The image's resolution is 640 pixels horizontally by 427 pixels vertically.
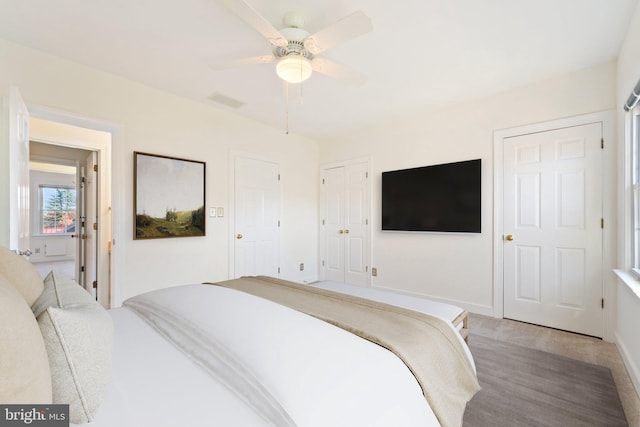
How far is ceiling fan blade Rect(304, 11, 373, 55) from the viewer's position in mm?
1568

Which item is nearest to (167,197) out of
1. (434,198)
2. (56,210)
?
(434,198)

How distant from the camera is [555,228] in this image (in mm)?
2838

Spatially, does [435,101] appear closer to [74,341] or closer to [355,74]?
[355,74]

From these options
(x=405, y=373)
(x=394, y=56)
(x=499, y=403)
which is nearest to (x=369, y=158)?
(x=394, y=56)

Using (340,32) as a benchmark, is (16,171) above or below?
below

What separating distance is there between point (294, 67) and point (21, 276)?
1.92 metres

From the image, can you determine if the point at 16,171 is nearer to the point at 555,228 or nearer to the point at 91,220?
the point at 91,220

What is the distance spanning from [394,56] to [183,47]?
1.80m

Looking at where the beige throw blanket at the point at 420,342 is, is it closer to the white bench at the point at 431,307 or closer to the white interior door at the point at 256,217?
the white bench at the point at 431,307

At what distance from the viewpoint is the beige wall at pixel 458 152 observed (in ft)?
9.09

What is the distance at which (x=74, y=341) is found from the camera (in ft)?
2.37

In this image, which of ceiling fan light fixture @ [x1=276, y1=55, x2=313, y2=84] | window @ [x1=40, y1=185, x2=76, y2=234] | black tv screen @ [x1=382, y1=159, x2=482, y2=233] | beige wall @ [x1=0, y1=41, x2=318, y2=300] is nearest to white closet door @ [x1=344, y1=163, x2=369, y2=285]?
black tv screen @ [x1=382, y1=159, x2=482, y2=233]

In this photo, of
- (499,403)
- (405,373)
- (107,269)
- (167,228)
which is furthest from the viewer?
(107,269)

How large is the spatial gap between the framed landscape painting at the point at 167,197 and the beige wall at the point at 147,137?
0.08m
